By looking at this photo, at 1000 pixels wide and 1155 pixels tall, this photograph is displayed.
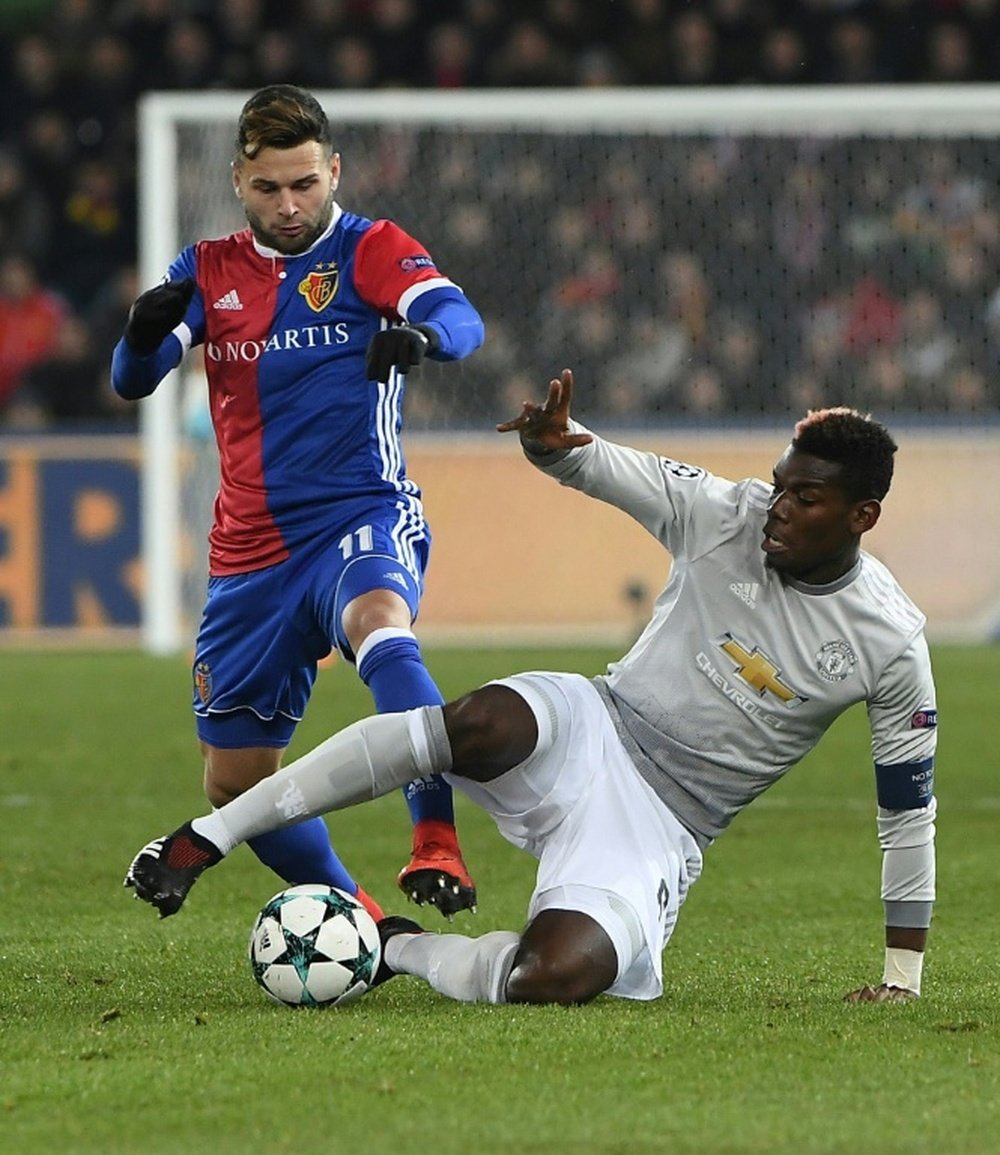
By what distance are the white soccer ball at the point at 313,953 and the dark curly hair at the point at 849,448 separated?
4.58 ft

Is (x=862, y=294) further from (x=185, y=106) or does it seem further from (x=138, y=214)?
(x=138, y=214)

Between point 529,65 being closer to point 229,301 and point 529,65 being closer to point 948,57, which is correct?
point 948,57

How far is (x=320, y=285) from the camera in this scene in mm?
5734

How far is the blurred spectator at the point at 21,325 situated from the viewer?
709 inches

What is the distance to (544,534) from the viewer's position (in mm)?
16312

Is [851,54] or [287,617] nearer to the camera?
[287,617]

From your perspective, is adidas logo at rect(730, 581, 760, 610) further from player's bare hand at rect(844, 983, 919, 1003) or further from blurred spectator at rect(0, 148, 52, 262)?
blurred spectator at rect(0, 148, 52, 262)

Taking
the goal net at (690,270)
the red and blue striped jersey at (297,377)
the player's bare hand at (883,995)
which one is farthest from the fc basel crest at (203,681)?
the goal net at (690,270)

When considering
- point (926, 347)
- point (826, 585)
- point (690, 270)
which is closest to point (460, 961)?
point (826, 585)

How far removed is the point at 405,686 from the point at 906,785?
112 centimetres

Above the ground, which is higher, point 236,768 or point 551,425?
point 551,425

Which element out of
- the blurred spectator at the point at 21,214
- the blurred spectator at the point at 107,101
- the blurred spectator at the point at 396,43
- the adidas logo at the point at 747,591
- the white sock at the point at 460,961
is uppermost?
the blurred spectator at the point at 396,43

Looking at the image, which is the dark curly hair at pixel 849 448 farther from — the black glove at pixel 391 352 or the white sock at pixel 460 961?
the white sock at pixel 460 961

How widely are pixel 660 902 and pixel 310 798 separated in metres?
0.80
